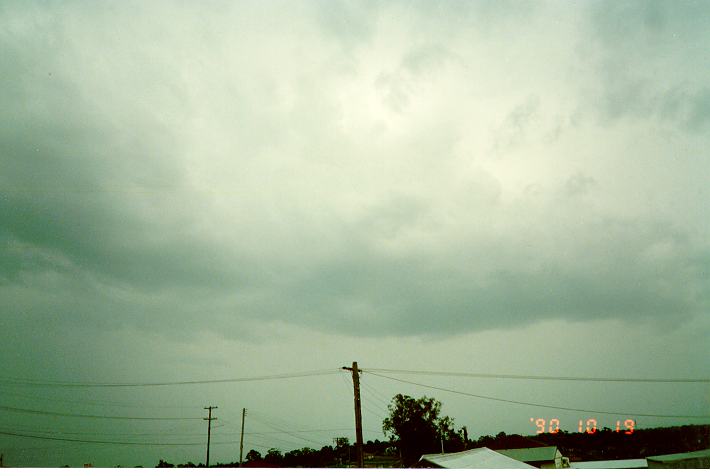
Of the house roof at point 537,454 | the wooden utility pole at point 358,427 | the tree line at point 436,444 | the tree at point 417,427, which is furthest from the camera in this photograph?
the tree at point 417,427

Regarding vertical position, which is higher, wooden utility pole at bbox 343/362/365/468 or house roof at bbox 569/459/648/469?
wooden utility pole at bbox 343/362/365/468

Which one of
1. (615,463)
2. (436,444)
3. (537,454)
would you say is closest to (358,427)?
(615,463)

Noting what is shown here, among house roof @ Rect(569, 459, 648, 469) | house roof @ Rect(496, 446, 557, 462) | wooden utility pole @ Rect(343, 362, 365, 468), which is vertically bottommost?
house roof @ Rect(496, 446, 557, 462)

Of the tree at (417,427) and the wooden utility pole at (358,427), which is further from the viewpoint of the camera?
the tree at (417,427)

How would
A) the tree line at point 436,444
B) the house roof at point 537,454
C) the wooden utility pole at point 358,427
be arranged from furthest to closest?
the house roof at point 537,454 → the wooden utility pole at point 358,427 → the tree line at point 436,444

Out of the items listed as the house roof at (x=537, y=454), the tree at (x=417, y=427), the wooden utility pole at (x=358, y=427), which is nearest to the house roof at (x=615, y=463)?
the wooden utility pole at (x=358, y=427)

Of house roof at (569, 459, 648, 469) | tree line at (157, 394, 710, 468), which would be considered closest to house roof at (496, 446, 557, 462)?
tree line at (157, 394, 710, 468)

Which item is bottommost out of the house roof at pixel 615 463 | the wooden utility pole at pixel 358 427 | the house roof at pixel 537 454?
the house roof at pixel 537 454

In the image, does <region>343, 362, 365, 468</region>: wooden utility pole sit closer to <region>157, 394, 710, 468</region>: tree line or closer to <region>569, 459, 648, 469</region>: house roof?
<region>157, 394, 710, 468</region>: tree line

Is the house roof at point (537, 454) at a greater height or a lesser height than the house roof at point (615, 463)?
lesser

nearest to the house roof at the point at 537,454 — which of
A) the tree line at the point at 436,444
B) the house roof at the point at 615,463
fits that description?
the tree line at the point at 436,444

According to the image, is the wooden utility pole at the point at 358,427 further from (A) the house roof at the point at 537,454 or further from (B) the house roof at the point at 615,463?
(A) the house roof at the point at 537,454
